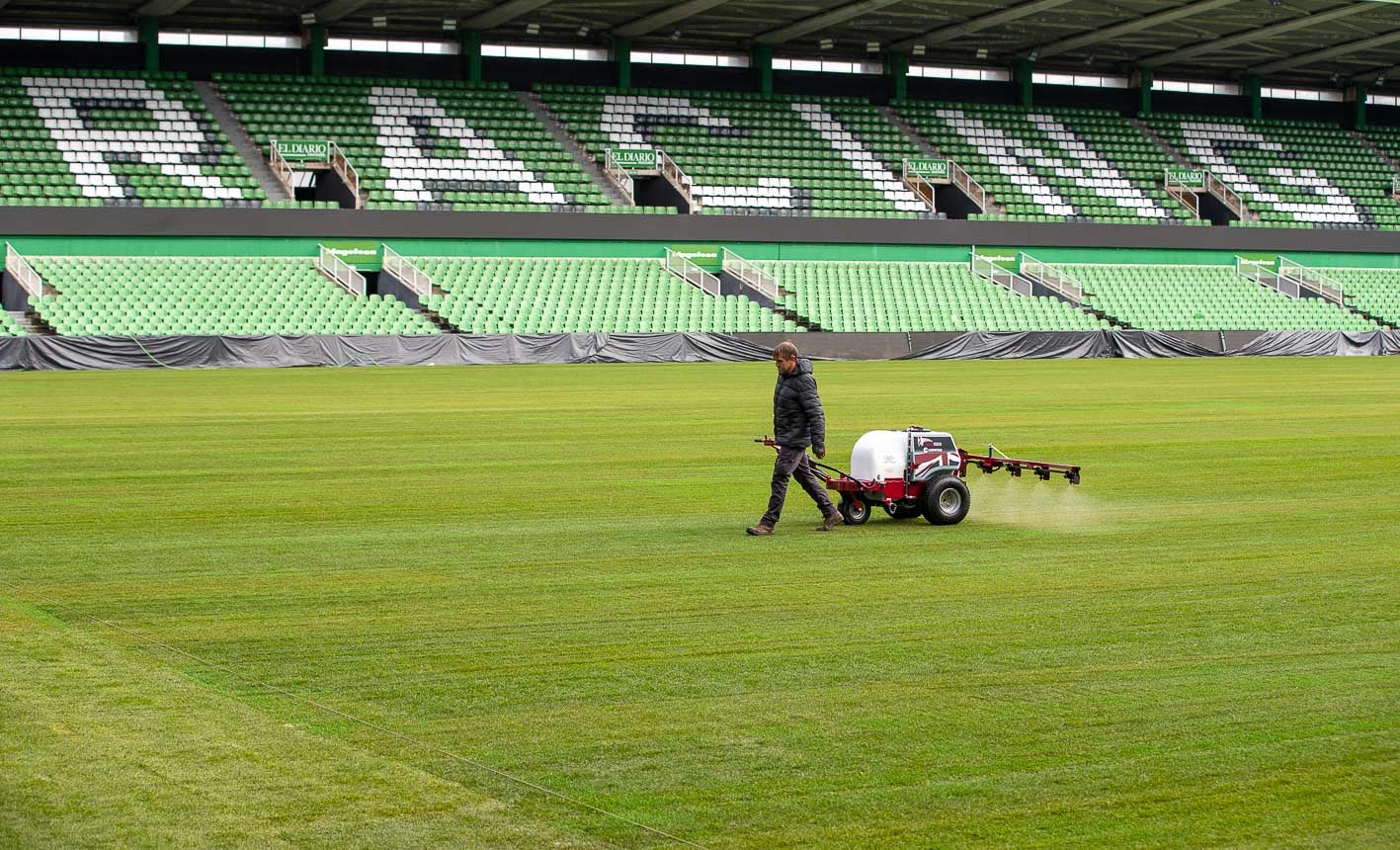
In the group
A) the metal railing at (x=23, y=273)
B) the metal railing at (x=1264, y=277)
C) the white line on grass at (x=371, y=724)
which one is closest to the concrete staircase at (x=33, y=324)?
the metal railing at (x=23, y=273)

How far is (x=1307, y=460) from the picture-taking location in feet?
60.5

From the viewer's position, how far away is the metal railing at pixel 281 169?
2076 inches

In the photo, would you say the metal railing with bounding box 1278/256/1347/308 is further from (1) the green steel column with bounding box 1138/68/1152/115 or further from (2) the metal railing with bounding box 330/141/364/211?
(2) the metal railing with bounding box 330/141/364/211

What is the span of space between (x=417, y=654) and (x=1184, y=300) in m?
54.6

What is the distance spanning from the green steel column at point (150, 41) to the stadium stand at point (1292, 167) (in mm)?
40140

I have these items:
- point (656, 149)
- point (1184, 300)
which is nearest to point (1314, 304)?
point (1184, 300)

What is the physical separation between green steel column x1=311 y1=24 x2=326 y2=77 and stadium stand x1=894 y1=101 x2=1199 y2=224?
22.9 m

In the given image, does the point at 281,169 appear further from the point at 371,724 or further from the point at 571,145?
the point at 371,724

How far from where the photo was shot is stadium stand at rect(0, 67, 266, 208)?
5069cm

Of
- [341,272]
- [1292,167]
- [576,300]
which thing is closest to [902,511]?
[576,300]

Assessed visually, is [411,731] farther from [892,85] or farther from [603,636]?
[892,85]

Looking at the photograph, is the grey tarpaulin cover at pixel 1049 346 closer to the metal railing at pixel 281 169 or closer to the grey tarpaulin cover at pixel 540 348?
the grey tarpaulin cover at pixel 540 348

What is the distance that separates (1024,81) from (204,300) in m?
37.7

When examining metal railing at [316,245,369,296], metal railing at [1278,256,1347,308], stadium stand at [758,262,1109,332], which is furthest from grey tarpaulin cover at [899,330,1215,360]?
metal railing at [316,245,369,296]
